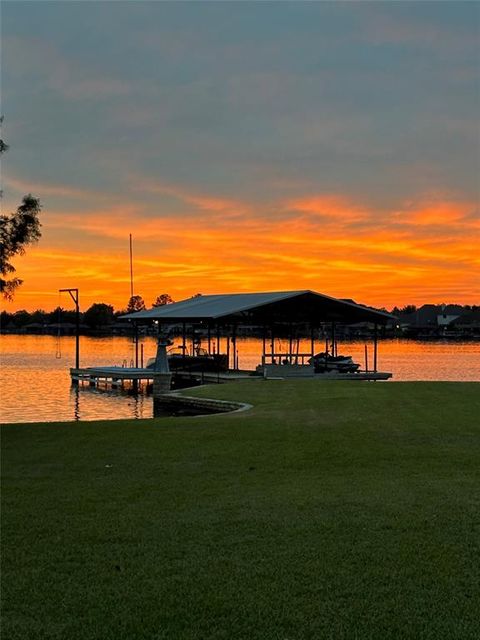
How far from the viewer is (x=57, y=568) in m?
5.09

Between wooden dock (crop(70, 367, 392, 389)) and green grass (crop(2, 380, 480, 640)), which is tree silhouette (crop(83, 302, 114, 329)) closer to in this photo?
wooden dock (crop(70, 367, 392, 389))

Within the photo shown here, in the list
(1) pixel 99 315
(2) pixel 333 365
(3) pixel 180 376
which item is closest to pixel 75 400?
(3) pixel 180 376

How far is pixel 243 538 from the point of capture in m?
5.71

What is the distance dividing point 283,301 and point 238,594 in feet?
97.6

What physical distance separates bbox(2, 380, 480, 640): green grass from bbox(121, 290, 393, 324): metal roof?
21.4m

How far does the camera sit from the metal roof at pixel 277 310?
32.8m

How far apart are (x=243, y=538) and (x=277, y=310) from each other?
30.4m

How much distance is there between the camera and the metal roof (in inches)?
1293

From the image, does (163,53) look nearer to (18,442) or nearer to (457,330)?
(18,442)

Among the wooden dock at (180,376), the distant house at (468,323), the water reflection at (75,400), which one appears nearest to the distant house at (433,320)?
the distant house at (468,323)

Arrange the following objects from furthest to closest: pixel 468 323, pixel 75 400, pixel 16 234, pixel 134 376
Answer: pixel 468 323, pixel 134 376, pixel 75 400, pixel 16 234

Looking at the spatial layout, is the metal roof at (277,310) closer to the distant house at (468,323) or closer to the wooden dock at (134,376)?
the wooden dock at (134,376)

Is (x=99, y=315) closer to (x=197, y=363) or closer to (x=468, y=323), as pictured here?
(x=468, y=323)

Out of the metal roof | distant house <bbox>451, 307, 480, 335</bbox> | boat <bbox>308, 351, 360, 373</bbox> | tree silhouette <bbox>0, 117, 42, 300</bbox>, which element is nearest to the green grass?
tree silhouette <bbox>0, 117, 42, 300</bbox>
